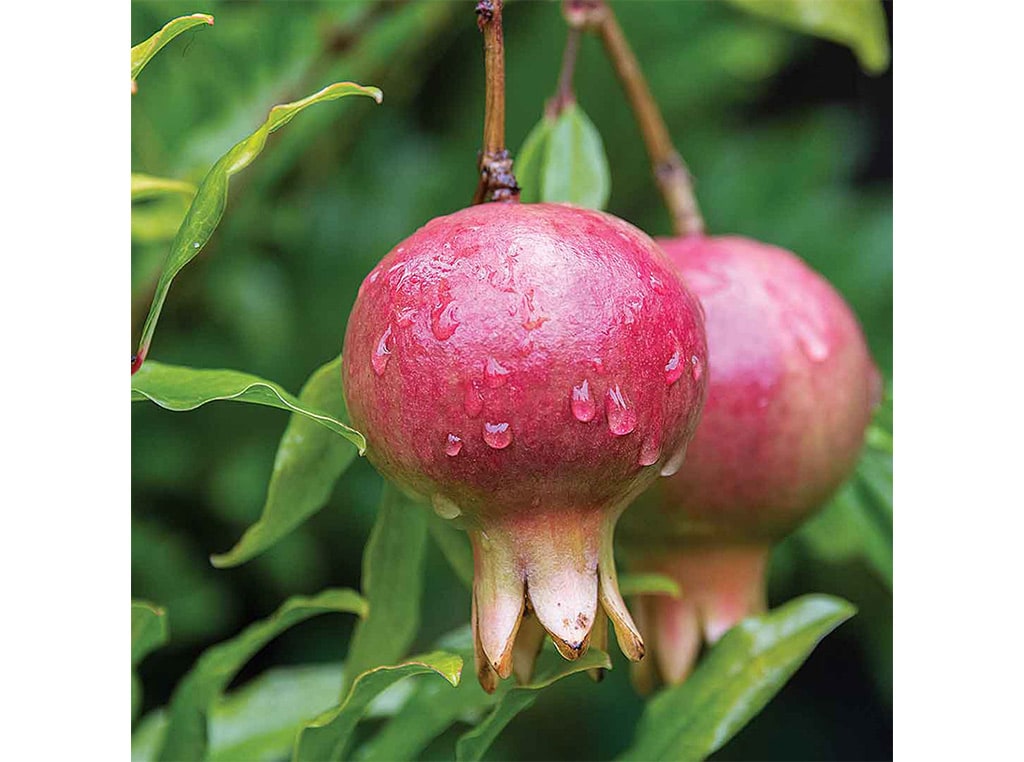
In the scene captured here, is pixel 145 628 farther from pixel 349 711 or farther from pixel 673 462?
pixel 673 462

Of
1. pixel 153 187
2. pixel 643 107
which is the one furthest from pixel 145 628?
pixel 643 107

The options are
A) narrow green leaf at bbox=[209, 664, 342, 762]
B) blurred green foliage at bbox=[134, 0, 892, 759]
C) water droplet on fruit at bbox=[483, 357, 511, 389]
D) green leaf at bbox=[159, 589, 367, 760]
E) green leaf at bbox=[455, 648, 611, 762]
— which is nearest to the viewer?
water droplet on fruit at bbox=[483, 357, 511, 389]

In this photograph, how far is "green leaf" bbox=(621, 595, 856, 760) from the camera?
0.77 meters

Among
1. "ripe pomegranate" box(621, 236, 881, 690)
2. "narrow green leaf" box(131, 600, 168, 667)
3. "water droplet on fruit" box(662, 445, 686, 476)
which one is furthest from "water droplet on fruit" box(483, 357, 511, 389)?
"narrow green leaf" box(131, 600, 168, 667)

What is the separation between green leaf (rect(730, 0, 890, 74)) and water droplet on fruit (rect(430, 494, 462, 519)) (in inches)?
21.3

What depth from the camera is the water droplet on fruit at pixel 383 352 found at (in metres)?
0.58

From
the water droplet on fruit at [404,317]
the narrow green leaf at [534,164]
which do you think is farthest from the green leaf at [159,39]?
the narrow green leaf at [534,164]

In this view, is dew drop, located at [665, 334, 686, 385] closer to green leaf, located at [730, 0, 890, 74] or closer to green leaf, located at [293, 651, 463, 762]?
green leaf, located at [293, 651, 463, 762]

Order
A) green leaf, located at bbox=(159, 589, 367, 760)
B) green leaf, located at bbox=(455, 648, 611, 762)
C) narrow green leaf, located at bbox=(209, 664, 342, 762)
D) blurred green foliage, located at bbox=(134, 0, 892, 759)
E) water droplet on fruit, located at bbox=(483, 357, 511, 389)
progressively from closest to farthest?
water droplet on fruit, located at bbox=(483, 357, 511, 389)
green leaf, located at bbox=(455, 648, 611, 762)
green leaf, located at bbox=(159, 589, 367, 760)
narrow green leaf, located at bbox=(209, 664, 342, 762)
blurred green foliage, located at bbox=(134, 0, 892, 759)

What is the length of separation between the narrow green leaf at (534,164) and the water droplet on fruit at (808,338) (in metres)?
0.19

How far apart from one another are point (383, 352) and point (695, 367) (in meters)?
0.14

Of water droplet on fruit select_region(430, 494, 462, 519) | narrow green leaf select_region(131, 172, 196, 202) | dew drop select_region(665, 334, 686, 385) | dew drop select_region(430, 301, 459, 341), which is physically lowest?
water droplet on fruit select_region(430, 494, 462, 519)

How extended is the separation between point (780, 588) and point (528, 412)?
77 centimetres

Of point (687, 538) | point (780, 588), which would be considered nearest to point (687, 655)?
point (687, 538)
